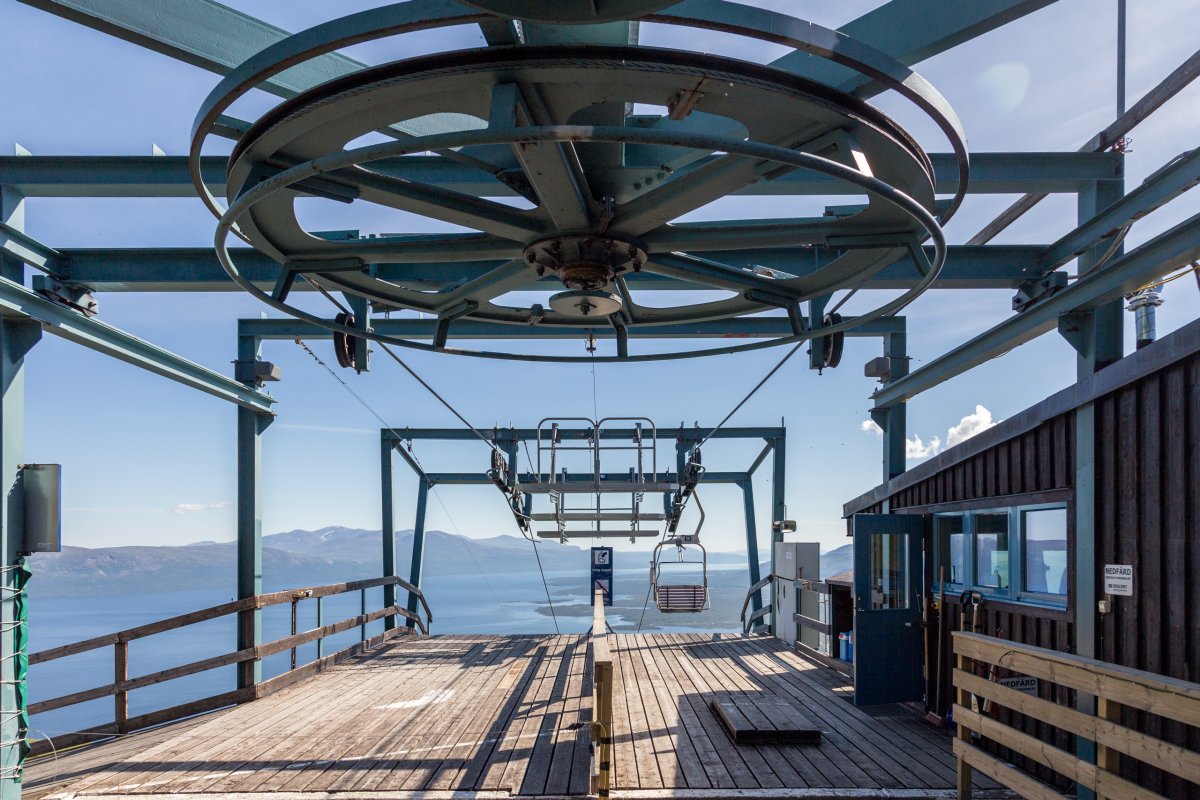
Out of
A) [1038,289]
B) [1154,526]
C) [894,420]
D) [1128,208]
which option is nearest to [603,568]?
[894,420]

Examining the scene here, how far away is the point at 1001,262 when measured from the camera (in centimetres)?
794

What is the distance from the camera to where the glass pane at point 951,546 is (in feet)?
26.2

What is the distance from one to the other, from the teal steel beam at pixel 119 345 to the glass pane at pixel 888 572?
7513 mm

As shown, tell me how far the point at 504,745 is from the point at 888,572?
4.47 meters

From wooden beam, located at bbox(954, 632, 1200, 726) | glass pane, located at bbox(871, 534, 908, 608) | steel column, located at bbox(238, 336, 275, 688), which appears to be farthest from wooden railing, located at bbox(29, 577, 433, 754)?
wooden beam, located at bbox(954, 632, 1200, 726)

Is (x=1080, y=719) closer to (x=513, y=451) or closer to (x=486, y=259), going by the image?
(x=486, y=259)

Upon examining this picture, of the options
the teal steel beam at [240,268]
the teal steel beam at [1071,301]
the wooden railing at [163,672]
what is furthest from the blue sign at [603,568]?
the teal steel beam at [240,268]

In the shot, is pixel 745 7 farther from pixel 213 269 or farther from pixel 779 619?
pixel 779 619

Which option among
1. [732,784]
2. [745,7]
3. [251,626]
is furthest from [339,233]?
[251,626]

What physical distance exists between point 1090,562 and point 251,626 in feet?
28.5

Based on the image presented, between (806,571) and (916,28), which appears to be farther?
(806,571)

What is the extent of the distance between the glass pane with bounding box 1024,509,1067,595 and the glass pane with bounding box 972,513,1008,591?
33 cm

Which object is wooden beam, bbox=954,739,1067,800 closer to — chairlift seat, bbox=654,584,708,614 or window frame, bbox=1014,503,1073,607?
window frame, bbox=1014,503,1073,607

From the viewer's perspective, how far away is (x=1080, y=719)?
4.43 meters
